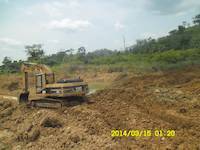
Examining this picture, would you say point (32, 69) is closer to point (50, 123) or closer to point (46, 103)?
point (46, 103)

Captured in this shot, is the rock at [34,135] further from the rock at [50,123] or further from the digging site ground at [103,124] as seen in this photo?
the rock at [50,123]

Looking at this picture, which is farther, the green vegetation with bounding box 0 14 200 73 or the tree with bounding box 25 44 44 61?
the tree with bounding box 25 44 44 61

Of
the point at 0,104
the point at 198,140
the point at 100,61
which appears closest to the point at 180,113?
the point at 198,140

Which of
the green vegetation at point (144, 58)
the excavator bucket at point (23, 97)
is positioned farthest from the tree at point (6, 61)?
the excavator bucket at point (23, 97)

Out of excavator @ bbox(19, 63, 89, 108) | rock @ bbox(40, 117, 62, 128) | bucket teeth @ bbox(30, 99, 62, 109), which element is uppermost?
excavator @ bbox(19, 63, 89, 108)

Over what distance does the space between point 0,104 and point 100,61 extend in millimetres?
26338

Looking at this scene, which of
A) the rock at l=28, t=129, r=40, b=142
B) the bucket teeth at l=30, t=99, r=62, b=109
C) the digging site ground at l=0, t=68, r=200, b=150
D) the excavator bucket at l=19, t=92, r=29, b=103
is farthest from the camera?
the excavator bucket at l=19, t=92, r=29, b=103

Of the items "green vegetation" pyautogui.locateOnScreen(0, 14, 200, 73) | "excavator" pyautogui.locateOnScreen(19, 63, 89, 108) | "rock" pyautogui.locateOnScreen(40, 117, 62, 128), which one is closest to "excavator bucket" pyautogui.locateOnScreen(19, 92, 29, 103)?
"excavator" pyautogui.locateOnScreen(19, 63, 89, 108)

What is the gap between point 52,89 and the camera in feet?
30.7

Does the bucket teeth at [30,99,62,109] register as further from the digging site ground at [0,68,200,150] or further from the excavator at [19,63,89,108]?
the digging site ground at [0,68,200,150]

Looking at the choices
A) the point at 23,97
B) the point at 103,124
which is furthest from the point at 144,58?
the point at 103,124

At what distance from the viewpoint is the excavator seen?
905 centimetres

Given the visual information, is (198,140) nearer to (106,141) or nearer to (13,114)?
(106,141)
